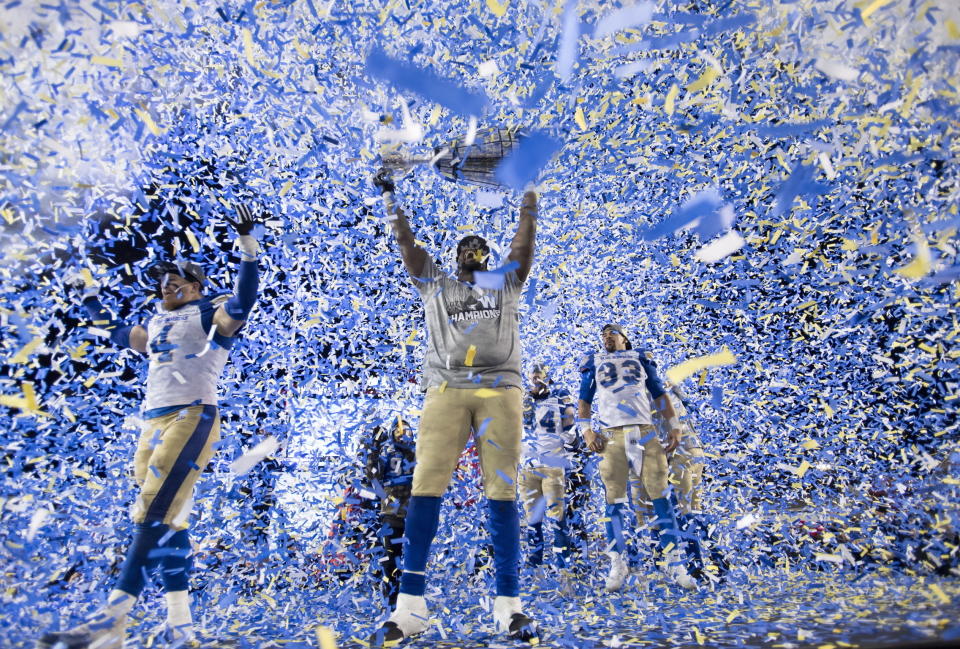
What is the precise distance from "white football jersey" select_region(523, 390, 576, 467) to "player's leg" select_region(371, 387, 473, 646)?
7.48 ft

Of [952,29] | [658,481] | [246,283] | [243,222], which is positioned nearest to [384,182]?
[243,222]

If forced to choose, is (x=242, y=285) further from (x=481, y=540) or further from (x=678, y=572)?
(x=678, y=572)

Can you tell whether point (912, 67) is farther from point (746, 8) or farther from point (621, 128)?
point (621, 128)

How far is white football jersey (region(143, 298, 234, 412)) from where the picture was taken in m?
2.44

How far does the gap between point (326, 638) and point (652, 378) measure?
2.60 metres

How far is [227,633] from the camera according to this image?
2.47 m

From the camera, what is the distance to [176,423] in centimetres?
239

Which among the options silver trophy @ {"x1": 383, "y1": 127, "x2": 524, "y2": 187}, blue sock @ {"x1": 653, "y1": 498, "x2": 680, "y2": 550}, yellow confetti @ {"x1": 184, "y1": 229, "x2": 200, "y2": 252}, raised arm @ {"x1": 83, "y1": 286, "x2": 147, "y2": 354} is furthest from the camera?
yellow confetti @ {"x1": 184, "y1": 229, "x2": 200, "y2": 252}

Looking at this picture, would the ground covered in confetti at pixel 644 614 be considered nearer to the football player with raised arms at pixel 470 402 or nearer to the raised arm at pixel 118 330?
the football player with raised arms at pixel 470 402

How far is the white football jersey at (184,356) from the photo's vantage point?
244 cm

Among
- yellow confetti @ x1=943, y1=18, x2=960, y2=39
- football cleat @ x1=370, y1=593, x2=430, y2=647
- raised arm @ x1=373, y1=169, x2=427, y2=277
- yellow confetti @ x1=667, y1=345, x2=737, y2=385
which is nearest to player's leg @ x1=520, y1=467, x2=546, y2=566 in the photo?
yellow confetti @ x1=667, y1=345, x2=737, y2=385

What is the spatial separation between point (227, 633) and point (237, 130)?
3279 millimetres

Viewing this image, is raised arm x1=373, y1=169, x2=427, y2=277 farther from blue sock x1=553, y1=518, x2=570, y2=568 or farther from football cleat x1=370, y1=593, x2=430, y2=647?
blue sock x1=553, y1=518, x2=570, y2=568

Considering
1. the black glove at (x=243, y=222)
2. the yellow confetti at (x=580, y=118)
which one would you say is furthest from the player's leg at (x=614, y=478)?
the black glove at (x=243, y=222)
